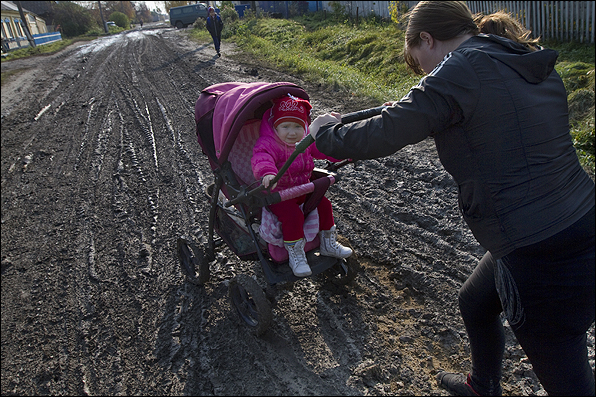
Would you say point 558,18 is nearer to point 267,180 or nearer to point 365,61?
point 365,61

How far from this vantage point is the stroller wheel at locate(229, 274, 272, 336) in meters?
3.00

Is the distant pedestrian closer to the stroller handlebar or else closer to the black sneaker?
the stroller handlebar

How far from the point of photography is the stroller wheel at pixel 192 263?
12.1 feet

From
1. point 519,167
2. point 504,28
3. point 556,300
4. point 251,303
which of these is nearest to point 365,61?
point 251,303

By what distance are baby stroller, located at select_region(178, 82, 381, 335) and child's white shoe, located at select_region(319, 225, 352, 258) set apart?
0.05 meters

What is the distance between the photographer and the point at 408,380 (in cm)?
269

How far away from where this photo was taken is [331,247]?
3.28 m

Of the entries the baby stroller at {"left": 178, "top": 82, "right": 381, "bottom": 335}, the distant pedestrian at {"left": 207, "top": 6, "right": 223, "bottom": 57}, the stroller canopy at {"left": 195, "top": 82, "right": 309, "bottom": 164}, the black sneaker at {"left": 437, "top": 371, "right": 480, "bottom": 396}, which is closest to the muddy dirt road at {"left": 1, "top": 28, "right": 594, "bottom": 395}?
the black sneaker at {"left": 437, "top": 371, "right": 480, "bottom": 396}

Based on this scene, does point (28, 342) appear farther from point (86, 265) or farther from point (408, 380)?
point (408, 380)

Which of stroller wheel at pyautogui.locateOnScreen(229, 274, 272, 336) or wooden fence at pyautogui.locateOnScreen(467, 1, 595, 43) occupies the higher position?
wooden fence at pyautogui.locateOnScreen(467, 1, 595, 43)

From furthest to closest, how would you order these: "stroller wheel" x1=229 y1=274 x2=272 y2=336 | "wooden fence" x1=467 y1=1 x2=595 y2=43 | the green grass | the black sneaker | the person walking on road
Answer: "wooden fence" x1=467 y1=1 x2=595 y2=43 → the green grass → "stroller wheel" x1=229 y1=274 x2=272 y2=336 → the black sneaker → the person walking on road

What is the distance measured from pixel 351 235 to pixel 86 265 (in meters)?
2.80

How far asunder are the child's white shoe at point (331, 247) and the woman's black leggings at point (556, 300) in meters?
1.45

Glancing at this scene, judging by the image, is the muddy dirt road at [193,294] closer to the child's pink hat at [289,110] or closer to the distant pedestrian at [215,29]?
the child's pink hat at [289,110]
